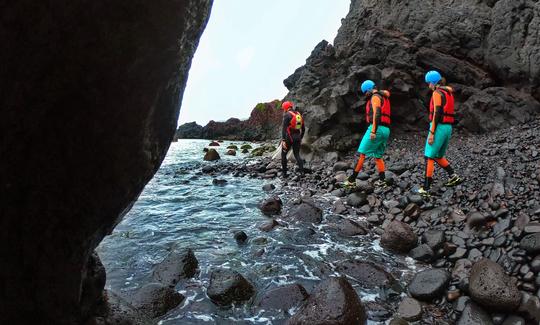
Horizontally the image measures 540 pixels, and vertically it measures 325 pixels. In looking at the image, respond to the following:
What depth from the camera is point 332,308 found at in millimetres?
4051

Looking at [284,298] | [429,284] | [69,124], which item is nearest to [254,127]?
[284,298]

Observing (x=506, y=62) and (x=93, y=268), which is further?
(x=506, y=62)

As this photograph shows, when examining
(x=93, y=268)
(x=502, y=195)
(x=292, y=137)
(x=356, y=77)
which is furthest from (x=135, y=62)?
(x=356, y=77)

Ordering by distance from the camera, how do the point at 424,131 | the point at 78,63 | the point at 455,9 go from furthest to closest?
1. the point at 455,9
2. the point at 424,131
3. the point at 78,63

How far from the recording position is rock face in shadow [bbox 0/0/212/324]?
2.13 meters

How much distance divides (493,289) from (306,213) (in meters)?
4.95

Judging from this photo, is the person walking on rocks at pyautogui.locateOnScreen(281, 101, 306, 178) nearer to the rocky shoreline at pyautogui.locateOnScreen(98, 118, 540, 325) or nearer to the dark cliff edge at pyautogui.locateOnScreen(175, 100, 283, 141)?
the rocky shoreline at pyautogui.locateOnScreen(98, 118, 540, 325)

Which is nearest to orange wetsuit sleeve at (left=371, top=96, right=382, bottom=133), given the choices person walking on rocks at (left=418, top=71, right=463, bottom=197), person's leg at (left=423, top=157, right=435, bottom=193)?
person walking on rocks at (left=418, top=71, right=463, bottom=197)

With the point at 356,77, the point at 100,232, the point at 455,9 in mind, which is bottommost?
the point at 100,232

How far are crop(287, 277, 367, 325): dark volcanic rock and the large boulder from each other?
5.27 ft

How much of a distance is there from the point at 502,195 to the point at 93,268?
7770 millimetres

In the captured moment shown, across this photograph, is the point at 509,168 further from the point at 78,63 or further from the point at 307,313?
the point at 78,63

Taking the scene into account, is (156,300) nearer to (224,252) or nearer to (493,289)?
(224,252)

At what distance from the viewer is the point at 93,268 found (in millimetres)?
3508
